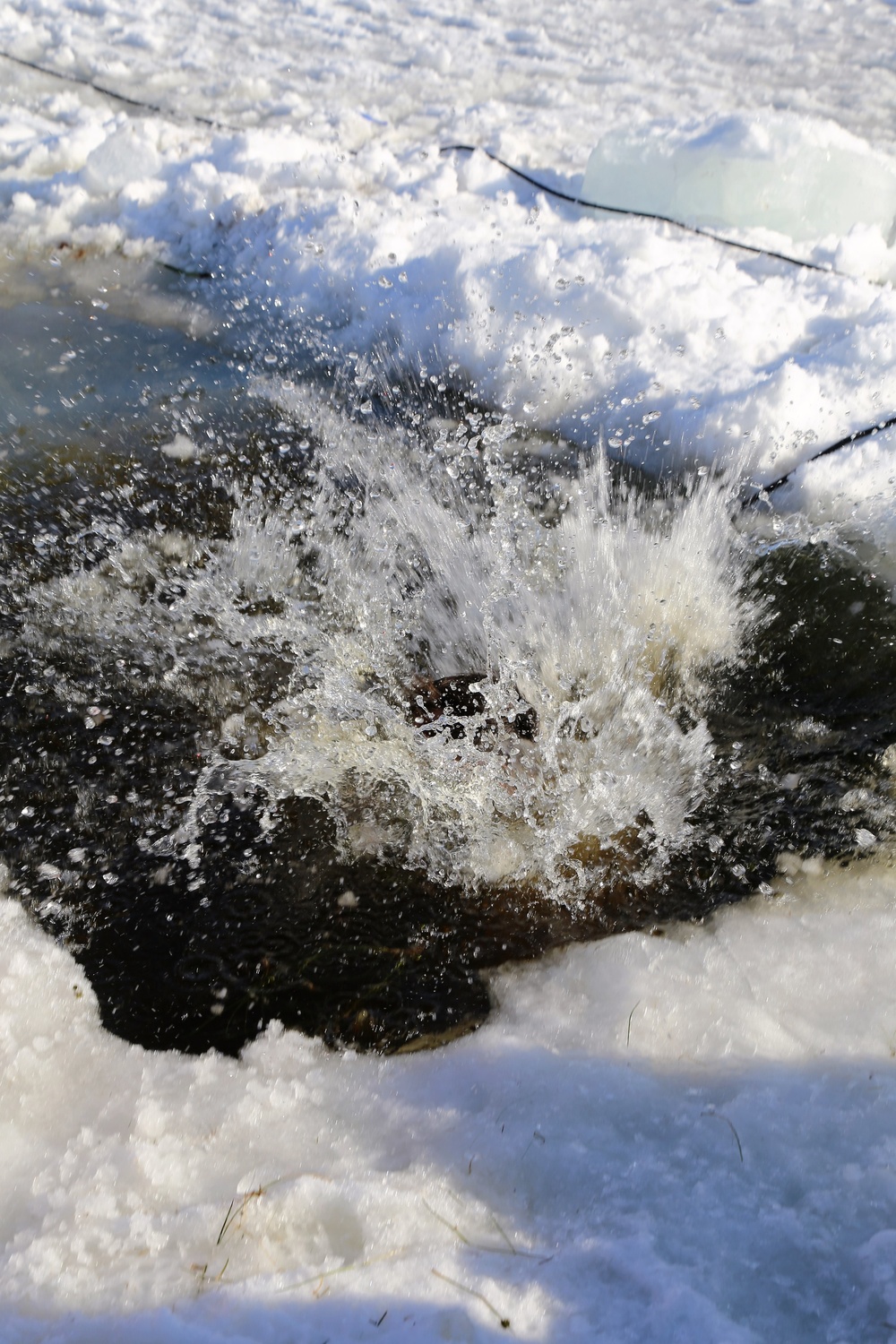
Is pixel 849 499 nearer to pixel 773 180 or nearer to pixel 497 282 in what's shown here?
pixel 497 282

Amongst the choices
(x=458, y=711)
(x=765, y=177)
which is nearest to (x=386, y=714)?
(x=458, y=711)

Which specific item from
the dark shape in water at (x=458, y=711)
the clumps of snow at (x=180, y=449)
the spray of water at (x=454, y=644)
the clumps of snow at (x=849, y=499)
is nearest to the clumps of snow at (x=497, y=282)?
the clumps of snow at (x=849, y=499)

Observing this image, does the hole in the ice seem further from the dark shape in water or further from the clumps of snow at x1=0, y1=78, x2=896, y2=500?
the clumps of snow at x1=0, y1=78, x2=896, y2=500

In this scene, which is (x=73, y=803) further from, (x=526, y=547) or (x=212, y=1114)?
(x=526, y=547)

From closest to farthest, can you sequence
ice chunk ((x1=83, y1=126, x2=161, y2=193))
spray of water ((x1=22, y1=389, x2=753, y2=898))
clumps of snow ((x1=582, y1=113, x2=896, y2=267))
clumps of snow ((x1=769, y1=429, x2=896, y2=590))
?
spray of water ((x1=22, y1=389, x2=753, y2=898))
clumps of snow ((x1=769, y1=429, x2=896, y2=590))
clumps of snow ((x1=582, y1=113, x2=896, y2=267))
ice chunk ((x1=83, y1=126, x2=161, y2=193))

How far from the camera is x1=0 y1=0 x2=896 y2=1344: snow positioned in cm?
138

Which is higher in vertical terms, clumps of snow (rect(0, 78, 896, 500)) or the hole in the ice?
clumps of snow (rect(0, 78, 896, 500))

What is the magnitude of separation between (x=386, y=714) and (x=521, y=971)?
0.87 metres

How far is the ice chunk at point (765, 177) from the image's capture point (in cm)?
453

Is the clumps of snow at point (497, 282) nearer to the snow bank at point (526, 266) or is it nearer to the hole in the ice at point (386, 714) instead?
the snow bank at point (526, 266)

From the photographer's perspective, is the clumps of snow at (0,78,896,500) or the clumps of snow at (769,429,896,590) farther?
the clumps of snow at (0,78,896,500)

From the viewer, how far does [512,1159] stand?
162 cm

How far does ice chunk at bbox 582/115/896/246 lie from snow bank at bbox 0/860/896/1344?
4149 millimetres

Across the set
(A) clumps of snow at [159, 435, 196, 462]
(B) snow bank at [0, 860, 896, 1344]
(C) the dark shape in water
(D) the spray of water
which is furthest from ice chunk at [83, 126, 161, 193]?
(B) snow bank at [0, 860, 896, 1344]
